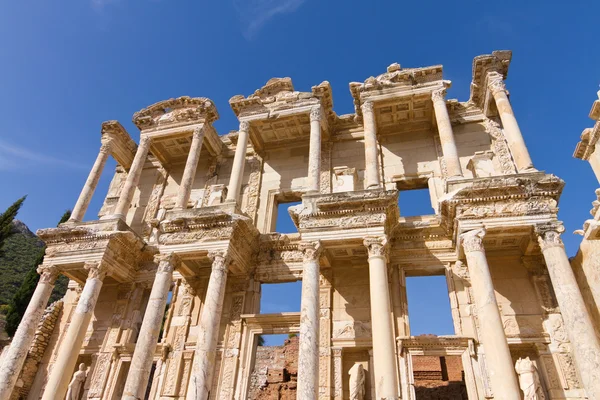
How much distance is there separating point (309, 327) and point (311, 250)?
2.16 m

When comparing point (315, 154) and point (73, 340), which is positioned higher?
point (315, 154)

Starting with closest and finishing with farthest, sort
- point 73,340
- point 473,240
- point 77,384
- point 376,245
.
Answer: point 473,240 → point 376,245 → point 73,340 → point 77,384

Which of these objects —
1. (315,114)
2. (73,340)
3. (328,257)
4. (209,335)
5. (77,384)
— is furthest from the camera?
(315,114)

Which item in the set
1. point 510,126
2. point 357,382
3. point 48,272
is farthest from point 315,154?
point 48,272

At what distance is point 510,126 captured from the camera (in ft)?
42.8

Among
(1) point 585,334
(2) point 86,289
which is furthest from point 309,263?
(2) point 86,289

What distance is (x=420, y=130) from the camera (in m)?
16.3

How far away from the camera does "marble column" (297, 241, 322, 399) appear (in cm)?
961

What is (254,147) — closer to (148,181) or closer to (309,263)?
(148,181)

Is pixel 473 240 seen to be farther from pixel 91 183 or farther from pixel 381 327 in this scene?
pixel 91 183

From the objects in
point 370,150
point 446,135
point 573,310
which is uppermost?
point 446,135

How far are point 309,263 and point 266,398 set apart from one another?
862cm

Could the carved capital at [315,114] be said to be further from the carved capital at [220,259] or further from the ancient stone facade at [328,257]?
the carved capital at [220,259]

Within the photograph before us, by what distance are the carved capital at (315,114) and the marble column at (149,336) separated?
6912 millimetres
